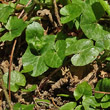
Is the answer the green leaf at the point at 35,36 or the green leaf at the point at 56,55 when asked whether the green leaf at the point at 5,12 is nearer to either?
the green leaf at the point at 35,36

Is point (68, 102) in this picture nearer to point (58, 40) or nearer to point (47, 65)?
point (47, 65)

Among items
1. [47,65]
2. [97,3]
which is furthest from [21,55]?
[97,3]

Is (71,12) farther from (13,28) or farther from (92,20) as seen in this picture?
(13,28)

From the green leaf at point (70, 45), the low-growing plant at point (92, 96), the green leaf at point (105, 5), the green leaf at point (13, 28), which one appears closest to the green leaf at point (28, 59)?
the green leaf at point (13, 28)

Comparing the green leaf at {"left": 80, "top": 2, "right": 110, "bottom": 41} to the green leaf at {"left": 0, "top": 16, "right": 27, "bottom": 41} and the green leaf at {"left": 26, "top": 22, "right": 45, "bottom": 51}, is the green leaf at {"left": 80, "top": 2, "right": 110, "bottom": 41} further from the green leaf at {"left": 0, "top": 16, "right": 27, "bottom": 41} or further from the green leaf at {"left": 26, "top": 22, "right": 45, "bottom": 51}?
the green leaf at {"left": 0, "top": 16, "right": 27, "bottom": 41}

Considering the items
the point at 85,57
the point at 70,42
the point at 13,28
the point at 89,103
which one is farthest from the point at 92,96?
the point at 13,28
